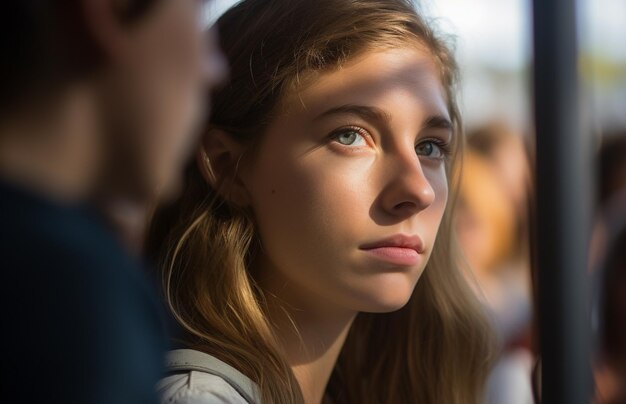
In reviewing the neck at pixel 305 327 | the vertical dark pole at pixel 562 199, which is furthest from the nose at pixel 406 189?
the vertical dark pole at pixel 562 199

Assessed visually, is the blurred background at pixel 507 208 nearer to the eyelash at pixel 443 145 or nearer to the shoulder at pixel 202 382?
the eyelash at pixel 443 145

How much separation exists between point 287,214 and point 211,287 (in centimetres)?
17

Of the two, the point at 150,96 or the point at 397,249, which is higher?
the point at 150,96

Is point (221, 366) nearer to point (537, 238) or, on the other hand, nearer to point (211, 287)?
point (211, 287)

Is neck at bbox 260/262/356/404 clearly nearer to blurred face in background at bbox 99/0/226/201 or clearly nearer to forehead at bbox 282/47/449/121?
forehead at bbox 282/47/449/121

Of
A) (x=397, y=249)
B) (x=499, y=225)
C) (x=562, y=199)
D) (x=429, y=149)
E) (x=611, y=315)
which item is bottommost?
(x=499, y=225)

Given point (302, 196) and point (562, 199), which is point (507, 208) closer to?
point (302, 196)

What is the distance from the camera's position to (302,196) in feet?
4.29

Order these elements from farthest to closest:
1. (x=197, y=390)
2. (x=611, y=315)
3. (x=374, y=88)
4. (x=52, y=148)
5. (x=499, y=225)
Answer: (x=499, y=225) < (x=611, y=315) < (x=374, y=88) < (x=197, y=390) < (x=52, y=148)

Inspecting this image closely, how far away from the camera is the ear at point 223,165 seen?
141 cm

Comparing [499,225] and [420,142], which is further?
[499,225]

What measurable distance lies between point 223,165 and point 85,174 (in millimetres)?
724

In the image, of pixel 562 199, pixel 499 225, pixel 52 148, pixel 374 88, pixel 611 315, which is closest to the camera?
pixel 52 148

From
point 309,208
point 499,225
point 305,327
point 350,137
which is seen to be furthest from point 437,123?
point 499,225
